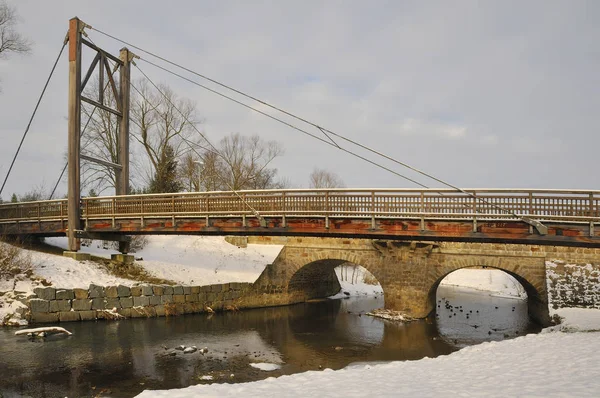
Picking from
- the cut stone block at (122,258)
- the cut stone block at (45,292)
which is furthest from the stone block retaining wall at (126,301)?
the cut stone block at (122,258)

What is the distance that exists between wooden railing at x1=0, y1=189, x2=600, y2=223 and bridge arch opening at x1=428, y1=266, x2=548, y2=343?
6016 mm

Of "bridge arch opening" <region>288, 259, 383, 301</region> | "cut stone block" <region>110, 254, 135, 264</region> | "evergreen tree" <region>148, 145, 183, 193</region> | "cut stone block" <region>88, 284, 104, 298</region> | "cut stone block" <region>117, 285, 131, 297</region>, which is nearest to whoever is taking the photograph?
"cut stone block" <region>88, 284, 104, 298</region>

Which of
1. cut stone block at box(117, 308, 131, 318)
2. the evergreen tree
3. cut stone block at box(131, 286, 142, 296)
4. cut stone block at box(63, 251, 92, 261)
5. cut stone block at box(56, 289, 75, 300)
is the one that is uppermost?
the evergreen tree

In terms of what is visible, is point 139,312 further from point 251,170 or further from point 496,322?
point 251,170

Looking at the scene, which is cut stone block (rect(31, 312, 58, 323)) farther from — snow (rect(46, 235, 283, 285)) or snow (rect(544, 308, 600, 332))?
snow (rect(544, 308, 600, 332))

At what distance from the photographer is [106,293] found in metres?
17.4

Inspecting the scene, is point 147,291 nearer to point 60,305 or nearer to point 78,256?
point 60,305

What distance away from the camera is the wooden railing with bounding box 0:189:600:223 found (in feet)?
40.9

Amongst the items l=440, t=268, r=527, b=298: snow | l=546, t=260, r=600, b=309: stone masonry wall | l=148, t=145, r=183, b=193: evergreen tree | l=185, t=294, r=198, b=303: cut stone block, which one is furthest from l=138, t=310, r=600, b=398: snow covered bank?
l=148, t=145, r=183, b=193: evergreen tree

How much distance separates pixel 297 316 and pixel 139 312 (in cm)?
727

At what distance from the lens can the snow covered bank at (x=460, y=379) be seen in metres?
6.69

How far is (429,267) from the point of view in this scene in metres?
21.4

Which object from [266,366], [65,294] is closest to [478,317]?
[266,366]

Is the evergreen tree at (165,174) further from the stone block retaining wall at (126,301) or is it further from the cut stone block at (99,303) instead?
the cut stone block at (99,303)
